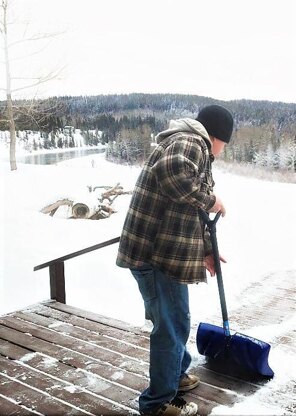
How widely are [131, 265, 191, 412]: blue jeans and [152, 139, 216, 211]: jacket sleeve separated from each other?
0.33m

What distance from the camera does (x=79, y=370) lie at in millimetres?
2457

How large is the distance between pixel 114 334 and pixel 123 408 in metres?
0.84

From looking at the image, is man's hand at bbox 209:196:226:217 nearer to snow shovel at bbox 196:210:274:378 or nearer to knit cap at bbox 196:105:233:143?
knit cap at bbox 196:105:233:143

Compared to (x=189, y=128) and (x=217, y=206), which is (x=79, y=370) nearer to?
(x=217, y=206)

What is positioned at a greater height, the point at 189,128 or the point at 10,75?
the point at 10,75

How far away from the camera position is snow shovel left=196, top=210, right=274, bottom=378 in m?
2.27

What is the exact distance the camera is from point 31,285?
5289mm

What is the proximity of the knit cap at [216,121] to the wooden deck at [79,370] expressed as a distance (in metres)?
1.22

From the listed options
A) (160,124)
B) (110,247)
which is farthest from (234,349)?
(110,247)

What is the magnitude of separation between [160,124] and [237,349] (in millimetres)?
4394

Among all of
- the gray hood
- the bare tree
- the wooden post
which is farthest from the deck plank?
the bare tree

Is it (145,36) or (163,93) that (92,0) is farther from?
(163,93)

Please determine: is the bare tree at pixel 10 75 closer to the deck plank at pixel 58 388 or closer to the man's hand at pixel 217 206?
the deck plank at pixel 58 388

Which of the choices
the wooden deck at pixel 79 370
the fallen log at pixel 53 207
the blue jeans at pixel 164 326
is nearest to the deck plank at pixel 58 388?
the wooden deck at pixel 79 370
